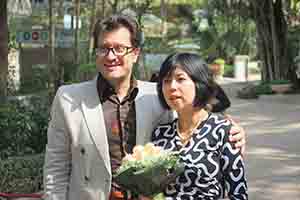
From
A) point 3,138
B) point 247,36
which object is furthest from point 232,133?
point 247,36

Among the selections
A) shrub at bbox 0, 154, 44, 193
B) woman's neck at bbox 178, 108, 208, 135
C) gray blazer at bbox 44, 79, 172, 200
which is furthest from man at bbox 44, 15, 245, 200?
shrub at bbox 0, 154, 44, 193

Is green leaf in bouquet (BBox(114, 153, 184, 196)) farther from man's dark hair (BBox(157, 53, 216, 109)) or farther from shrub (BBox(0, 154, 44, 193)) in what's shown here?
shrub (BBox(0, 154, 44, 193))

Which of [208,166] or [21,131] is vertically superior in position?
[208,166]

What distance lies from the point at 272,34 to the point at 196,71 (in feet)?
55.9

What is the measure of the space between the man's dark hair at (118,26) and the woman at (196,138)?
152 mm

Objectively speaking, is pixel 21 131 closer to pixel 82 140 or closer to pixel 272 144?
pixel 272 144

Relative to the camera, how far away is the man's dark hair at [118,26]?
7.46 feet

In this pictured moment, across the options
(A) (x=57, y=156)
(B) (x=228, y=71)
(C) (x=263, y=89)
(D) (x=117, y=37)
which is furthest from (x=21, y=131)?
(B) (x=228, y=71)

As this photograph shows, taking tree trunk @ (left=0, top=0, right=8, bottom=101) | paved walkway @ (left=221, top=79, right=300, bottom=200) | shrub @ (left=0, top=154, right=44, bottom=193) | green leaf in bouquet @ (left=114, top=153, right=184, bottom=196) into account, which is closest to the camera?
green leaf in bouquet @ (left=114, top=153, right=184, bottom=196)

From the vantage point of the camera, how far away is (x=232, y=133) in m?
2.24

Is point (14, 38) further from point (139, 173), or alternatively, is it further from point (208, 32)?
point (208, 32)

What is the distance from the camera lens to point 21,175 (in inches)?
241

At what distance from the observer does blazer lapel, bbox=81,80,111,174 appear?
2266 mm

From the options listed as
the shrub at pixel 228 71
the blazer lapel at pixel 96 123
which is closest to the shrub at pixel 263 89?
the shrub at pixel 228 71
